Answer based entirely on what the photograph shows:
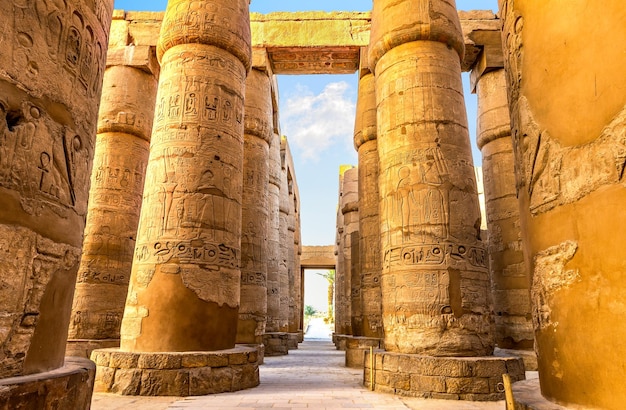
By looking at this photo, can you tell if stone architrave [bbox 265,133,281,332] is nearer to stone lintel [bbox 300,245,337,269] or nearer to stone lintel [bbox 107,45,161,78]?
stone lintel [bbox 107,45,161,78]

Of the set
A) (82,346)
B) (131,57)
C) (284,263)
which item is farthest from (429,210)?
(284,263)

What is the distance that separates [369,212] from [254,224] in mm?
2638

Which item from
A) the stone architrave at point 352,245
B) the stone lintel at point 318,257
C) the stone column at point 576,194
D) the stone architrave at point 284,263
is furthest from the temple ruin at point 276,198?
the stone lintel at point 318,257

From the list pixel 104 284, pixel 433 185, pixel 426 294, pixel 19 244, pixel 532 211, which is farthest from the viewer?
pixel 104 284

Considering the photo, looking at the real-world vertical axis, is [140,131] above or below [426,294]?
above

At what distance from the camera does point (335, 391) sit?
579 centimetres

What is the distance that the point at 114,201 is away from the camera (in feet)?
29.9

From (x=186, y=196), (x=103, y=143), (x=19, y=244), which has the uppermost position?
(x=103, y=143)

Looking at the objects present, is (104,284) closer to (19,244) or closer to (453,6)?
(19,244)

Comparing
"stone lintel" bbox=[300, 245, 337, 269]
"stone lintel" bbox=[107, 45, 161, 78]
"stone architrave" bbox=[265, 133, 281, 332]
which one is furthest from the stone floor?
"stone lintel" bbox=[300, 245, 337, 269]

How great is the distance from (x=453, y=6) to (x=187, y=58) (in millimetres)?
4234

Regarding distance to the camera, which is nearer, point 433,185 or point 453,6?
point 433,185

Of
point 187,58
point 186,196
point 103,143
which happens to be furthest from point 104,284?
point 187,58

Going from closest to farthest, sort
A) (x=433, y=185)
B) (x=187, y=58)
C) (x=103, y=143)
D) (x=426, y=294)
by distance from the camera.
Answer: (x=426, y=294), (x=433, y=185), (x=187, y=58), (x=103, y=143)
